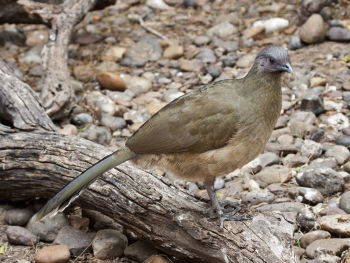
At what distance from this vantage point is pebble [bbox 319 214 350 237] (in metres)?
4.29

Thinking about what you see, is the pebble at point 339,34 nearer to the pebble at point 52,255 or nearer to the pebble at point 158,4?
the pebble at point 158,4

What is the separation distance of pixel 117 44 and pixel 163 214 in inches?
173

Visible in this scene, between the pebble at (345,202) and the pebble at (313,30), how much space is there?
11.2ft

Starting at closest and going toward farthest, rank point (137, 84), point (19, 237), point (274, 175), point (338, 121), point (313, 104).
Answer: point (19, 237), point (274, 175), point (338, 121), point (313, 104), point (137, 84)

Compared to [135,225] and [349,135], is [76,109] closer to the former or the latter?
[135,225]

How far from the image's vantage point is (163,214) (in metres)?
4.14

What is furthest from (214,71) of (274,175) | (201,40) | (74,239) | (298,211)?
(74,239)

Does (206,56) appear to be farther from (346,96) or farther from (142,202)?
(142,202)

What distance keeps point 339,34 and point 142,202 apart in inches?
183

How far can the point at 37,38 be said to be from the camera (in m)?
8.14

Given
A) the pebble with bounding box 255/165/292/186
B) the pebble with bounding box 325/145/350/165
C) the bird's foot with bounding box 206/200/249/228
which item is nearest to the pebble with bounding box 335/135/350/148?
the pebble with bounding box 325/145/350/165

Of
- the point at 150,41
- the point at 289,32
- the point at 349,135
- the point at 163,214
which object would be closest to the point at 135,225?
the point at 163,214

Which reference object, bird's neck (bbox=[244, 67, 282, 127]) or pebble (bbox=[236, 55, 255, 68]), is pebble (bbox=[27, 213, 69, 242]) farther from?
pebble (bbox=[236, 55, 255, 68])

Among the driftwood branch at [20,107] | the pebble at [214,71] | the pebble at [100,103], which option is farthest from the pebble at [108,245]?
the pebble at [214,71]
